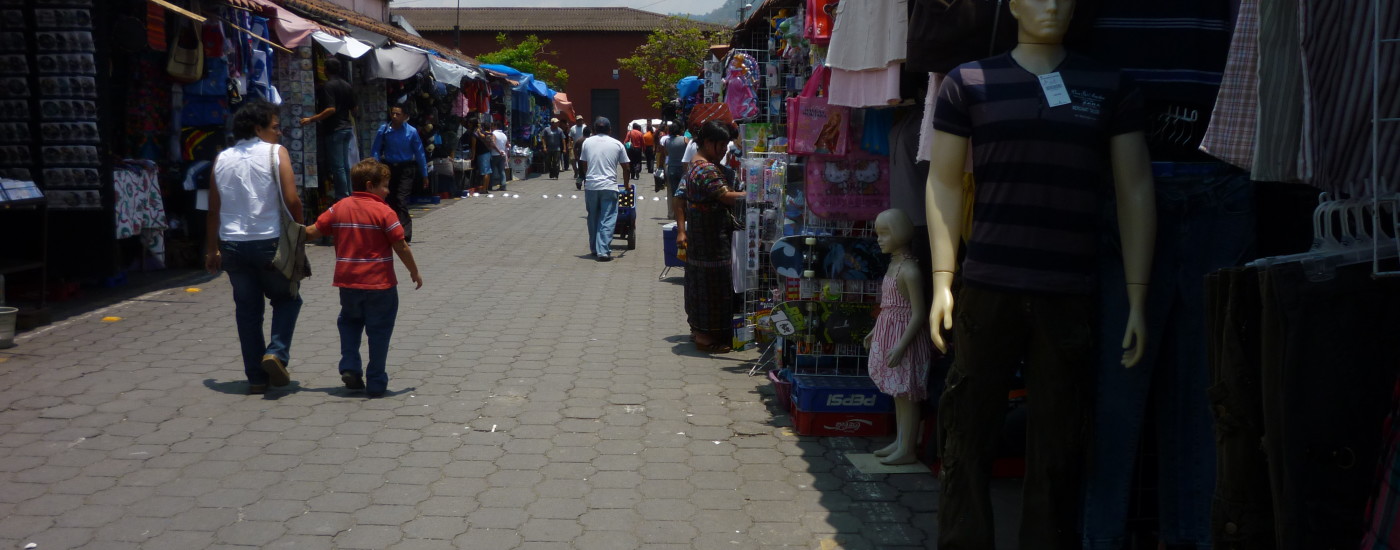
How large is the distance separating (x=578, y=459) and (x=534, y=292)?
5.62 metres

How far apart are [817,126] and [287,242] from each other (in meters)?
3.07

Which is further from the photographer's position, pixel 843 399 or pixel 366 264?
pixel 366 264

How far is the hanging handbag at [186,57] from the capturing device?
10008 millimetres

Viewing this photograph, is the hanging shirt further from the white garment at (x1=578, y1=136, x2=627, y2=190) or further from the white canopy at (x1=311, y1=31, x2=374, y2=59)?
the white garment at (x1=578, y1=136, x2=627, y2=190)

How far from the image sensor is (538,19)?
58.0 metres

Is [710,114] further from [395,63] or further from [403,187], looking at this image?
[395,63]

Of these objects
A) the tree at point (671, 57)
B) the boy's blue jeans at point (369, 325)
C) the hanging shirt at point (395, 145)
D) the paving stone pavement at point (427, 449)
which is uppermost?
the tree at point (671, 57)

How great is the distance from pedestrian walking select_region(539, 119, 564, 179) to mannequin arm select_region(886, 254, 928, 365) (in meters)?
25.7

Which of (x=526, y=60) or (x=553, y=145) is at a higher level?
(x=526, y=60)

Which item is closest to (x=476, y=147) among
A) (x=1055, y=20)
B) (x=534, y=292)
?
(x=534, y=292)

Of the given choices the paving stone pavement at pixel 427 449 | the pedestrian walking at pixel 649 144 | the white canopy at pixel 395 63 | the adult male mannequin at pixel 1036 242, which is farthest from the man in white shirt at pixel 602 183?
the pedestrian walking at pixel 649 144

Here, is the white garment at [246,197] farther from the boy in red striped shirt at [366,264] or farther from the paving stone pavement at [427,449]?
the paving stone pavement at [427,449]

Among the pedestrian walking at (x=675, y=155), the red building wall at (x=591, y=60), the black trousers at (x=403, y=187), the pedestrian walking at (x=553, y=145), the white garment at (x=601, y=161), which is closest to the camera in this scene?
the white garment at (x=601, y=161)

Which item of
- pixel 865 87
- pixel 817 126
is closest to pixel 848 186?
pixel 817 126
